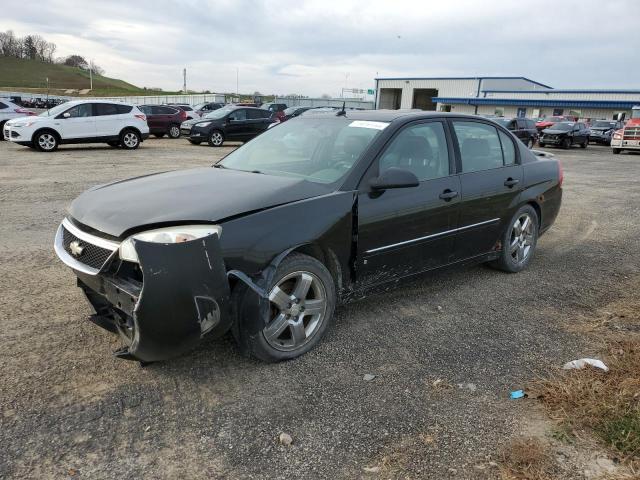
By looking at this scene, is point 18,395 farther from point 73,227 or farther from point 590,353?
point 590,353

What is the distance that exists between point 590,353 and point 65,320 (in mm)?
3858

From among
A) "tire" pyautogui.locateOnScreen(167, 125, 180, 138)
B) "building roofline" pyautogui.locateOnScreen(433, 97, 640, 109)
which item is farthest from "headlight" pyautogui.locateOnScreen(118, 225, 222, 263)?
"building roofline" pyautogui.locateOnScreen(433, 97, 640, 109)

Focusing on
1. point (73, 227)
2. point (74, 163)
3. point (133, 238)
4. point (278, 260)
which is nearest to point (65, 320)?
point (73, 227)

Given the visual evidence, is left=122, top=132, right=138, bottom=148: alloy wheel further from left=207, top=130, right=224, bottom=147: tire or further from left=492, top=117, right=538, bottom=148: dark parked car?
left=492, top=117, right=538, bottom=148: dark parked car

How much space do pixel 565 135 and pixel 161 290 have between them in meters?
28.5

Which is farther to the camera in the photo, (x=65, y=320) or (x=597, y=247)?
(x=597, y=247)

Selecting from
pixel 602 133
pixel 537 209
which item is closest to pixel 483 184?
pixel 537 209

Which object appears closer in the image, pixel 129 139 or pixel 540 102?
pixel 129 139

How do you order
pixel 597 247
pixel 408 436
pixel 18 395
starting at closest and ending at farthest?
pixel 408 436
pixel 18 395
pixel 597 247

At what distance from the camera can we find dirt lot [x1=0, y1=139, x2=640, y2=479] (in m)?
2.42

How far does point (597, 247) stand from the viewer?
6.60 metres

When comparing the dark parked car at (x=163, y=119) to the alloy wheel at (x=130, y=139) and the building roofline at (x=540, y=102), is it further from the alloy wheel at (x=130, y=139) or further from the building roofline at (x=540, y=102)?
the building roofline at (x=540, y=102)

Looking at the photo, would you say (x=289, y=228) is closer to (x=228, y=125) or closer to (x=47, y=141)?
(x=47, y=141)

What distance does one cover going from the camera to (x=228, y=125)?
68.4ft
